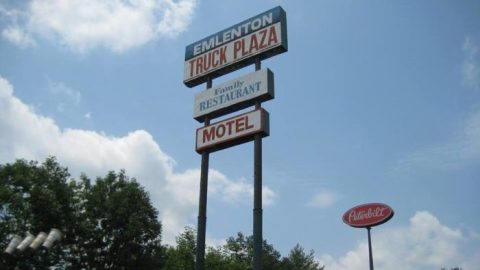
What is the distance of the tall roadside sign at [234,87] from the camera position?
78.2 feet

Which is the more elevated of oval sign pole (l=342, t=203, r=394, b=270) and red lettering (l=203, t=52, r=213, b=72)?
red lettering (l=203, t=52, r=213, b=72)

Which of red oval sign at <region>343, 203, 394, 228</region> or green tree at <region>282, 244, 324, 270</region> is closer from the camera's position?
red oval sign at <region>343, 203, 394, 228</region>

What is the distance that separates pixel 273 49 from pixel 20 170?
23.1m

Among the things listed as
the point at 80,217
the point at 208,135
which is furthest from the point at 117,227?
the point at 208,135

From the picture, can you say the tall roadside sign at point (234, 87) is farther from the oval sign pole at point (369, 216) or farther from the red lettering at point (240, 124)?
the oval sign pole at point (369, 216)

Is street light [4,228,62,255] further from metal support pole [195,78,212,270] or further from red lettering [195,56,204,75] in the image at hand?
red lettering [195,56,204,75]

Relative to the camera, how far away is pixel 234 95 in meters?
25.2

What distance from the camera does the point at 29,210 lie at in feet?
120

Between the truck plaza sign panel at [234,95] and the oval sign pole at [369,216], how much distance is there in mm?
8820

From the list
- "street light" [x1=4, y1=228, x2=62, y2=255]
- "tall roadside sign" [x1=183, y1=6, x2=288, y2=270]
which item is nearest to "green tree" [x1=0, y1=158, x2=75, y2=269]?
"tall roadside sign" [x1=183, y1=6, x2=288, y2=270]

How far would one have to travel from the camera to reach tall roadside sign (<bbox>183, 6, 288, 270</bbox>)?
23828mm

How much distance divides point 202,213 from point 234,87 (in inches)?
250

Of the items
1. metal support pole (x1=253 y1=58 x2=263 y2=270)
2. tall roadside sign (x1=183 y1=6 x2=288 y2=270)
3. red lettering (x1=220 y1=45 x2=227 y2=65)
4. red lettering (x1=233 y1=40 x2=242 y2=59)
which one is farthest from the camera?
red lettering (x1=220 y1=45 x2=227 y2=65)

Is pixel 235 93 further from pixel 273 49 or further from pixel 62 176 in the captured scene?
pixel 62 176
